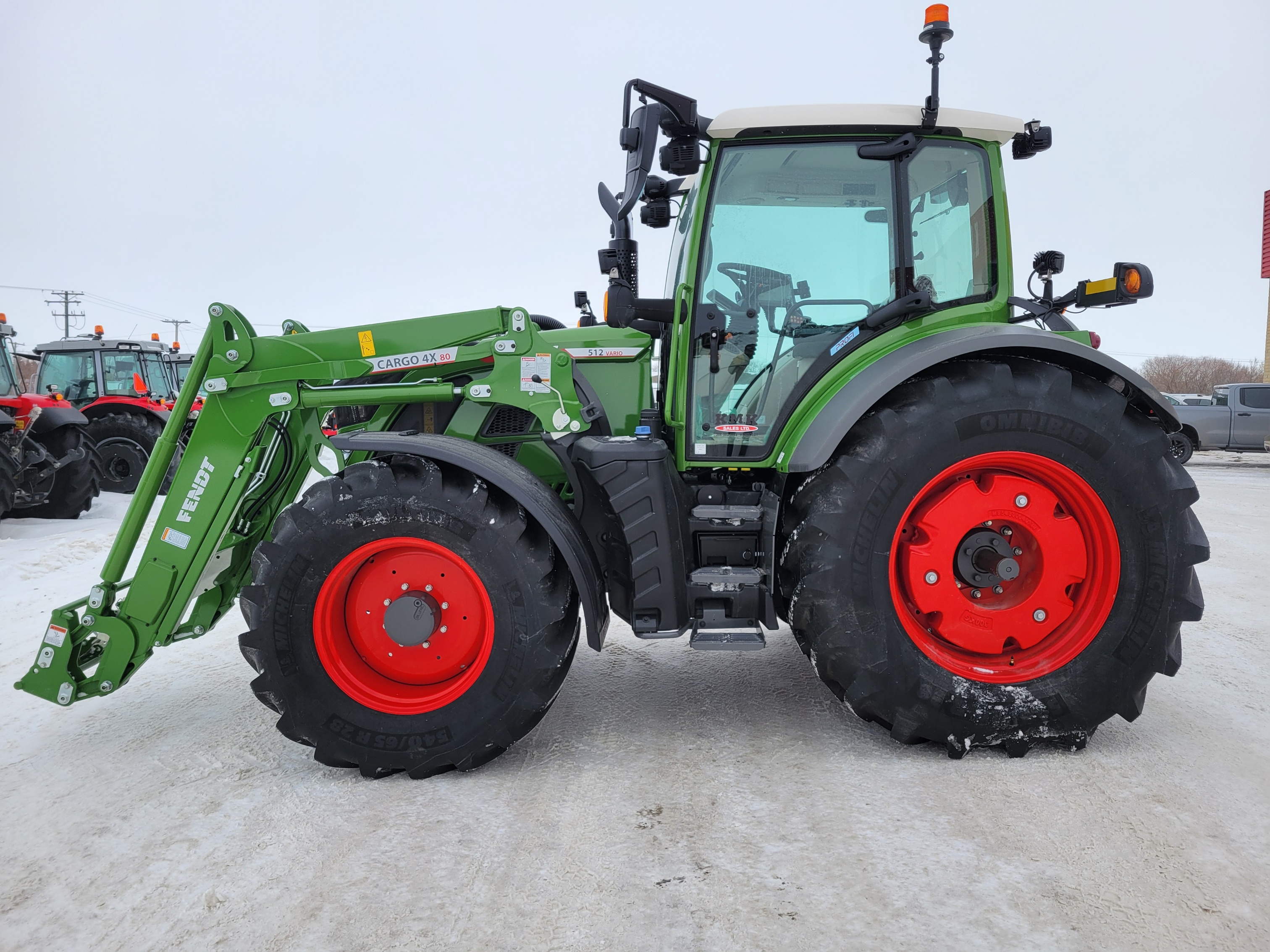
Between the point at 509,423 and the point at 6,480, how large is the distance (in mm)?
7243

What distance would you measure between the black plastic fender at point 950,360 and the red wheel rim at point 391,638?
131 cm

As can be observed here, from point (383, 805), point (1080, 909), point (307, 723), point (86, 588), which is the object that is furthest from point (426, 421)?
point (86, 588)

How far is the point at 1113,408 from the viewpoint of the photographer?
110 inches

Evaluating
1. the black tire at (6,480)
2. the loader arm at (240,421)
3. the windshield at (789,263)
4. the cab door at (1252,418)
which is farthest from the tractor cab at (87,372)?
the cab door at (1252,418)

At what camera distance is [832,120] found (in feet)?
9.70

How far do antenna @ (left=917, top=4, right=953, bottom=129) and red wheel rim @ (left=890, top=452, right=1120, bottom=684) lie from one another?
1.35 metres

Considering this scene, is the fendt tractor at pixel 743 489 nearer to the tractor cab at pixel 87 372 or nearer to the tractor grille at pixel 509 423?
the tractor grille at pixel 509 423

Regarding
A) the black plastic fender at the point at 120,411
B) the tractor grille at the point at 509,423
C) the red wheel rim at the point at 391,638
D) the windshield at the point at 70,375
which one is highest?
the windshield at the point at 70,375

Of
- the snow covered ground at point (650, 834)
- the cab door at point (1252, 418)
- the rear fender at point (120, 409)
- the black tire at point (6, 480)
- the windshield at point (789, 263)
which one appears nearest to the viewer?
the snow covered ground at point (650, 834)

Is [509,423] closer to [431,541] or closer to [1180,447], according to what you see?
[431,541]

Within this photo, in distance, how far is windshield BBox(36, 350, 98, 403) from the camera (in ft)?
38.8

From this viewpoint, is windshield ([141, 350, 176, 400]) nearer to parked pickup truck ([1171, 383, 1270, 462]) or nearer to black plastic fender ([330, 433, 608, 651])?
black plastic fender ([330, 433, 608, 651])

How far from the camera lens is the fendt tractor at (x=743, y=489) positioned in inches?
108

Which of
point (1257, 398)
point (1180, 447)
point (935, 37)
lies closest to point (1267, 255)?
point (1257, 398)
